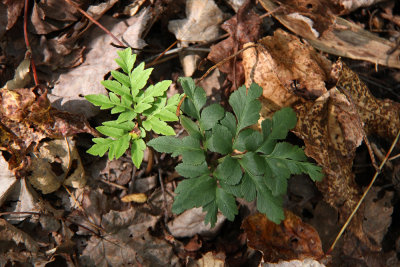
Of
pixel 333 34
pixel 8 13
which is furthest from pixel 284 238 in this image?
pixel 8 13

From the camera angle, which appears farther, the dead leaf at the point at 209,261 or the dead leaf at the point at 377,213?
the dead leaf at the point at 377,213

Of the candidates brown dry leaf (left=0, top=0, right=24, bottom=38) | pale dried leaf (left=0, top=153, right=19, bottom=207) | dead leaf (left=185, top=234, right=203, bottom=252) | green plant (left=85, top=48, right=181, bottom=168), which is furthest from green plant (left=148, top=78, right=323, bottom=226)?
brown dry leaf (left=0, top=0, right=24, bottom=38)

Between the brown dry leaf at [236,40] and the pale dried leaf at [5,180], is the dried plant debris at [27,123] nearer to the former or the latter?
the pale dried leaf at [5,180]

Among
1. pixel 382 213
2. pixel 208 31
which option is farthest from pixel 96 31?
pixel 382 213

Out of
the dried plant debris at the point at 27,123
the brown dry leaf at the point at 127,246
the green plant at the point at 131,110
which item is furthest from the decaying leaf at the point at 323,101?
the dried plant debris at the point at 27,123

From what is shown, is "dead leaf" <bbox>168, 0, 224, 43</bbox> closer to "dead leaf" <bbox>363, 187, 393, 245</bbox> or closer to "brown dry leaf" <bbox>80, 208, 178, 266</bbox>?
"brown dry leaf" <bbox>80, 208, 178, 266</bbox>

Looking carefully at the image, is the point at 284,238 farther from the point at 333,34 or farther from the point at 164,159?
the point at 333,34
